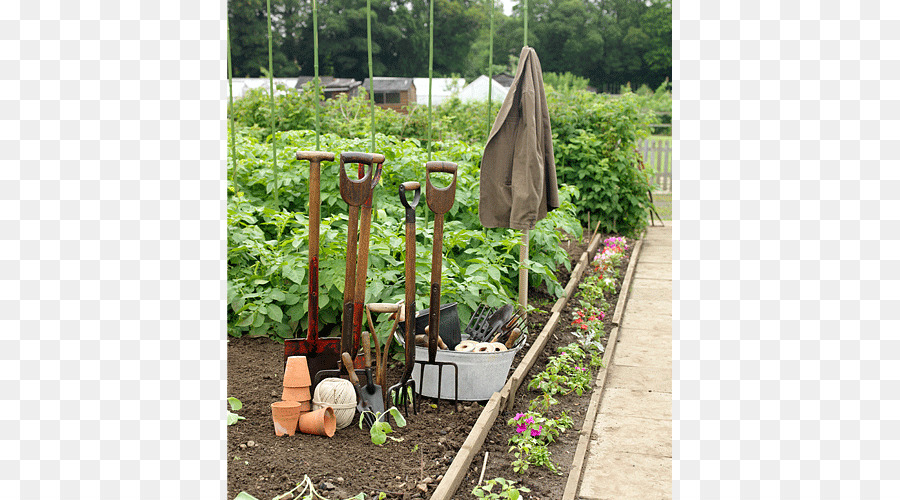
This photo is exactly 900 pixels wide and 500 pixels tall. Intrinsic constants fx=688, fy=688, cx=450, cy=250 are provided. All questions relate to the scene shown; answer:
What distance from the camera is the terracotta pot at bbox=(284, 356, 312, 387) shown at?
3.14m

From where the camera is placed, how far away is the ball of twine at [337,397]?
10.4 feet

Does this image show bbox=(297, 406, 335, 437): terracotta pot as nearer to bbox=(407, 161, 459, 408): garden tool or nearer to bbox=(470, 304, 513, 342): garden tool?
bbox=(407, 161, 459, 408): garden tool

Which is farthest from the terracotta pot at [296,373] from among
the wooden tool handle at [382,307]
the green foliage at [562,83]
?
the green foliage at [562,83]

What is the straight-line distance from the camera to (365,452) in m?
3.04

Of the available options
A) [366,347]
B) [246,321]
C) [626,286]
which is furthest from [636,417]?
[626,286]

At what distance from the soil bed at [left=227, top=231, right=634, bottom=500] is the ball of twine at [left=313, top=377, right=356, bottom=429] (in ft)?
0.36

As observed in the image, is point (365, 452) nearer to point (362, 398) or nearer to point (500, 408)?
point (362, 398)

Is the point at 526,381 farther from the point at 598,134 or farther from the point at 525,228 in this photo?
the point at 598,134

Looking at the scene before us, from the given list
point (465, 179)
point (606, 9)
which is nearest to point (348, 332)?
point (465, 179)

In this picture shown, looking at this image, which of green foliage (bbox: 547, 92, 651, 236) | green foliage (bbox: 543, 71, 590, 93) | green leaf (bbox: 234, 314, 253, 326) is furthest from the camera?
green foliage (bbox: 543, 71, 590, 93)

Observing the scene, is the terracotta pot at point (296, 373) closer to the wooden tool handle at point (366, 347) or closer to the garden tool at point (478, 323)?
the wooden tool handle at point (366, 347)

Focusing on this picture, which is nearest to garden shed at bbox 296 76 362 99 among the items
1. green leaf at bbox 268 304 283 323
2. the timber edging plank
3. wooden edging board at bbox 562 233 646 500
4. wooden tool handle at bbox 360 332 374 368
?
the timber edging plank

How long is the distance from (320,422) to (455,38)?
44.3 meters
